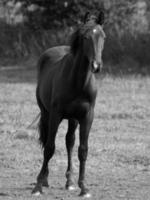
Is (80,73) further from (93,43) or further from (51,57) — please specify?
(51,57)

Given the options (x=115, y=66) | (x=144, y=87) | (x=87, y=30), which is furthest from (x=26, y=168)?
(x=115, y=66)

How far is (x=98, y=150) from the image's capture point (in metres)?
10.4

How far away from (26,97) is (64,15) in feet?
32.5

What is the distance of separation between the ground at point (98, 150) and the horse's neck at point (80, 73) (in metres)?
1.23

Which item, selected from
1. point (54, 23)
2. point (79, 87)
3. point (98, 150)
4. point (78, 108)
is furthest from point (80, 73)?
point (54, 23)

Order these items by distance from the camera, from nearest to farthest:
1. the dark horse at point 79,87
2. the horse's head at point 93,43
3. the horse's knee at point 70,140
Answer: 1. the horse's head at point 93,43
2. the dark horse at point 79,87
3. the horse's knee at point 70,140

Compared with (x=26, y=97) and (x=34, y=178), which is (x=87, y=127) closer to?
(x=34, y=178)

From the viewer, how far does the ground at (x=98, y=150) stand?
25.7ft

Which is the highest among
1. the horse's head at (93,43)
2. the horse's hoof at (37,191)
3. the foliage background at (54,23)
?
the horse's head at (93,43)

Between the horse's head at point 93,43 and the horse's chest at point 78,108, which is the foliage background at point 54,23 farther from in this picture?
the horse's head at point 93,43

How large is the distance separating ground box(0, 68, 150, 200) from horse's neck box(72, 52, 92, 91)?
1.23m

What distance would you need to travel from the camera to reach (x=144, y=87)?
18.7 meters

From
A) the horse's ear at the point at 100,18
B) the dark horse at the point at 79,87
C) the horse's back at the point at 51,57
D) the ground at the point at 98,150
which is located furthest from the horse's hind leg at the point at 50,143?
the horse's back at the point at 51,57

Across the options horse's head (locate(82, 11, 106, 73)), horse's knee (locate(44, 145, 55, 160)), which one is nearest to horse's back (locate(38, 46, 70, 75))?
horse's knee (locate(44, 145, 55, 160))
